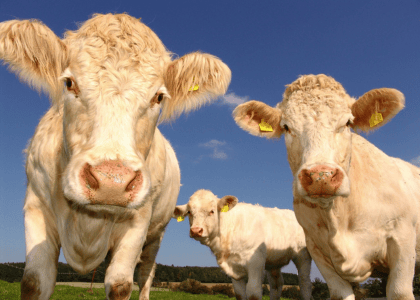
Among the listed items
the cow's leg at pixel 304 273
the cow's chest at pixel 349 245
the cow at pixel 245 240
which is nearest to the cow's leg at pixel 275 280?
the cow at pixel 245 240

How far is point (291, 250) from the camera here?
34.6 ft

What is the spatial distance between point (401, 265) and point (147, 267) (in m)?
4.16

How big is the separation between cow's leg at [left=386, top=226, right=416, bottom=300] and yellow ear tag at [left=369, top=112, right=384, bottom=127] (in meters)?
1.37

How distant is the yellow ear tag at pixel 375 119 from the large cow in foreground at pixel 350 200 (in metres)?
0.01

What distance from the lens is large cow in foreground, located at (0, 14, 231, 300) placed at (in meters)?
2.56

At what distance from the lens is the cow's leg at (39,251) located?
3.06 meters

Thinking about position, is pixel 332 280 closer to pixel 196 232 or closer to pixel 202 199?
pixel 196 232

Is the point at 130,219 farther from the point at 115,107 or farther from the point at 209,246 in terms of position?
the point at 209,246

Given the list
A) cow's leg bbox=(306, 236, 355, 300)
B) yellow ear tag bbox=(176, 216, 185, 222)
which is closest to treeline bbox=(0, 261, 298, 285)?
yellow ear tag bbox=(176, 216, 185, 222)

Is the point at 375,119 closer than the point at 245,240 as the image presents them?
Yes

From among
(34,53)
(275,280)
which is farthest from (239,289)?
(34,53)

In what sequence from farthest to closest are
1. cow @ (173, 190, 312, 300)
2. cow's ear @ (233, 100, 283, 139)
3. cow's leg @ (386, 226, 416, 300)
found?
cow @ (173, 190, 312, 300)
cow's ear @ (233, 100, 283, 139)
cow's leg @ (386, 226, 416, 300)

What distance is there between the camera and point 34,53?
325cm

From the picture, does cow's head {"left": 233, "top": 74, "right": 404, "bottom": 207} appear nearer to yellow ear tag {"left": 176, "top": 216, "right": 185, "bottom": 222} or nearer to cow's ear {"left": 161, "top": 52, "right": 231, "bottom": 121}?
cow's ear {"left": 161, "top": 52, "right": 231, "bottom": 121}
